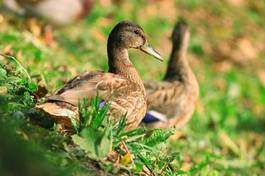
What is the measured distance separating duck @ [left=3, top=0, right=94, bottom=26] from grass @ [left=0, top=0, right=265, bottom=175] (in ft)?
0.52

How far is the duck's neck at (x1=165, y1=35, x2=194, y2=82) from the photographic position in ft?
35.0

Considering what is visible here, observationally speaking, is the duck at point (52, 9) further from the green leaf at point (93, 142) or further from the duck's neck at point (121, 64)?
the green leaf at point (93, 142)

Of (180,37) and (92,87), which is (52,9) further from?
(92,87)

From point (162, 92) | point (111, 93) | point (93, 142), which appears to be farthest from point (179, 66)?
point (93, 142)

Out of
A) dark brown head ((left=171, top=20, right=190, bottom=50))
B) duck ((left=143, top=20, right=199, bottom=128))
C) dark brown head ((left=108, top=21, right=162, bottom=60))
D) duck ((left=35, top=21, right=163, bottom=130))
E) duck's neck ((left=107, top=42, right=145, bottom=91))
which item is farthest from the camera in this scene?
dark brown head ((left=171, top=20, right=190, bottom=50))

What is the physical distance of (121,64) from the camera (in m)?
7.87

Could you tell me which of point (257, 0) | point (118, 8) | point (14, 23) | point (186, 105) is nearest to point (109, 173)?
point (186, 105)

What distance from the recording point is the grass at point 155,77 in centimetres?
606

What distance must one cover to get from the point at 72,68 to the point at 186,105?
4.63 ft

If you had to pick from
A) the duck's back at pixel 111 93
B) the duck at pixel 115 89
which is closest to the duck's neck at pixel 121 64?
the duck at pixel 115 89

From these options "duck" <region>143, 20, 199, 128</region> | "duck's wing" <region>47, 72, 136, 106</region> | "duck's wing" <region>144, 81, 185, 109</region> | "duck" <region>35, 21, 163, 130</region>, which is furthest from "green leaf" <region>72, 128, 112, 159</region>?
"duck's wing" <region>144, 81, 185, 109</region>

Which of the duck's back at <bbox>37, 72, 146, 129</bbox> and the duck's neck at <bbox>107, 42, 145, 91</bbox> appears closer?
the duck's back at <bbox>37, 72, 146, 129</bbox>

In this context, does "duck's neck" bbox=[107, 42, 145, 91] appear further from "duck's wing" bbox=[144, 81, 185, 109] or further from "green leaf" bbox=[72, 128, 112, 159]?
→ "duck's wing" bbox=[144, 81, 185, 109]

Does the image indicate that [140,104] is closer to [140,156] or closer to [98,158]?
[140,156]
